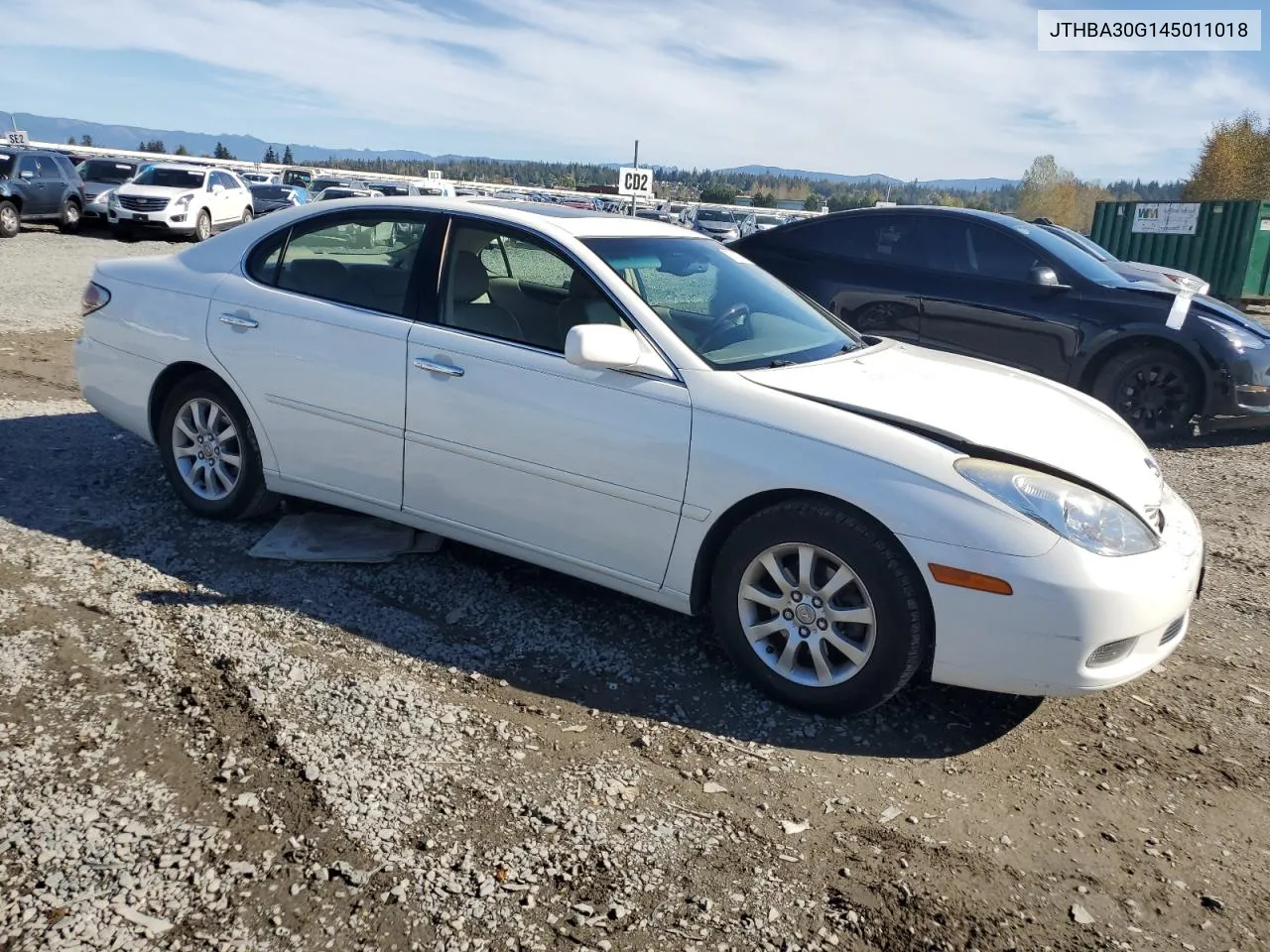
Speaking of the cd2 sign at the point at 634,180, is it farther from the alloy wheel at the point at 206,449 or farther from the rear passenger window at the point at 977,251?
the alloy wheel at the point at 206,449

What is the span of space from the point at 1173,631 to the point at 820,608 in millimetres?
1241

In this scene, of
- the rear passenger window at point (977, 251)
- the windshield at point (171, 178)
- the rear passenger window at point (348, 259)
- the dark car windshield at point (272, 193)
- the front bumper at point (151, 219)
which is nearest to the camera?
the rear passenger window at point (348, 259)

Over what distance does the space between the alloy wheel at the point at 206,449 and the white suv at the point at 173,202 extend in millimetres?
19318

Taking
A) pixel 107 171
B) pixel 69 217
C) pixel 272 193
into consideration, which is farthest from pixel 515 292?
pixel 272 193

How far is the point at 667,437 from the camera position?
12.1 ft

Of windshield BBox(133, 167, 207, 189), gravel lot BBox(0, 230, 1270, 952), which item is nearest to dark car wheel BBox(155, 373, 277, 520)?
gravel lot BBox(0, 230, 1270, 952)

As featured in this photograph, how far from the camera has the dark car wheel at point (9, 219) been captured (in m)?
21.0

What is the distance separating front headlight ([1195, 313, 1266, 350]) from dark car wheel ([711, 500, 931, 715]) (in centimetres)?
569

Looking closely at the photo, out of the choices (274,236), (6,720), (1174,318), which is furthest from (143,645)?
(1174,318)

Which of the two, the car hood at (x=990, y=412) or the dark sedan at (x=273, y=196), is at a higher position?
the dark sedan at (x=273, y=196)

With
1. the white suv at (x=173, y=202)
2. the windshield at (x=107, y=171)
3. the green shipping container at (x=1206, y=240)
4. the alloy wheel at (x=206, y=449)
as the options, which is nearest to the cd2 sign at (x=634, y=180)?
the white suv at (x=173, y=202)

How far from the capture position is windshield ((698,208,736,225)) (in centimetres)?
3919

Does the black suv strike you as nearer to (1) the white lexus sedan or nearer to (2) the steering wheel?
(1) the white lexus sedan

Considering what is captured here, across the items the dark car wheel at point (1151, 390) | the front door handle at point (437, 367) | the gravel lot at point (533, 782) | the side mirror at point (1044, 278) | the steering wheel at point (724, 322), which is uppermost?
the side mirror at point (1044, 278)
